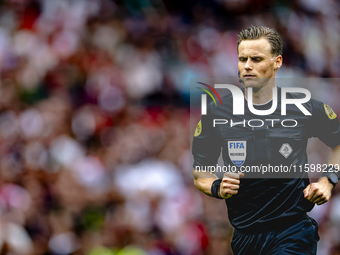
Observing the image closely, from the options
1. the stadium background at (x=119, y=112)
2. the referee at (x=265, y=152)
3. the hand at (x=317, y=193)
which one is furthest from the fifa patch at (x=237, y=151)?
the stadium background at (x=119, y=112)

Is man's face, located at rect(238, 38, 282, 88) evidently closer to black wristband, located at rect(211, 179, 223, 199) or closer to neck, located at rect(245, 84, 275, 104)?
neck, located at rect(245, 84, 275, 104)

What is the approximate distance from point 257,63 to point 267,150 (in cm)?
14

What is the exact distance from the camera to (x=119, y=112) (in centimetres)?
293

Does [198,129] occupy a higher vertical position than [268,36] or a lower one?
lower

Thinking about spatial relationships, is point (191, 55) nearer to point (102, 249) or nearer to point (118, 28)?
point (118, 28)

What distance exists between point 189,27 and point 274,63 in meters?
2.80

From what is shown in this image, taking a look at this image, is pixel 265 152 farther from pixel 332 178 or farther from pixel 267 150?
pixel 332 178

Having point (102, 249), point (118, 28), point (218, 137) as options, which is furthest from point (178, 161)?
point (218, 137)

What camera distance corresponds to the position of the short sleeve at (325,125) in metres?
0.69

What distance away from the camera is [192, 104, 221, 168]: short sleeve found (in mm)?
711

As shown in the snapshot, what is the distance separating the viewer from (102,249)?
2312 millimetres

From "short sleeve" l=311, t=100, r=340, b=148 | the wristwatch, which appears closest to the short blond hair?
"short sleeve" l=311, t=100, r=340, b=148

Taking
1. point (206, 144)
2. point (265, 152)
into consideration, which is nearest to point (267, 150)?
point (265, 152)

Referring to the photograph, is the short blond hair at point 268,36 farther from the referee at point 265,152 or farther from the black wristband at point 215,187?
the black wristband at point 215,187
